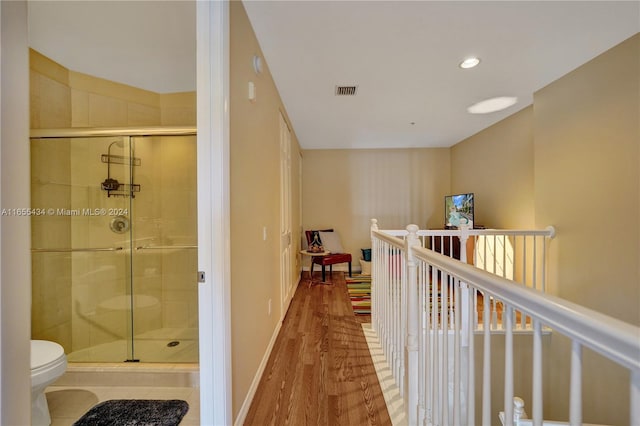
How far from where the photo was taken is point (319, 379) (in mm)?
1763

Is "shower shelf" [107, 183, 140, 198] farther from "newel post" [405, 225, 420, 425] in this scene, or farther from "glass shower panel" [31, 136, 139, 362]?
"newel post" [405, 225, 420, 425]

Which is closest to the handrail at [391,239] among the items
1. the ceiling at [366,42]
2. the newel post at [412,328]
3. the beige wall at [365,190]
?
the newel post at [412,328]

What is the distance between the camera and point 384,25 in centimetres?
175

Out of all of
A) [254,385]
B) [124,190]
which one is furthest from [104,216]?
[254,385]

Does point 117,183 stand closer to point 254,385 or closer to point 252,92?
point 252,92

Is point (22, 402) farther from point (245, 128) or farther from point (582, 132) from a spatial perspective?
point (582, 132)

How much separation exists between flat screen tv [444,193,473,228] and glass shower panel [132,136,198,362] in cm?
374

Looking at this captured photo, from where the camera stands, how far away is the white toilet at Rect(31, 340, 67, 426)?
A: 4.21ft

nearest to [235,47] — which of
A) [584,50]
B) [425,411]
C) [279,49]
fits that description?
[279,49]

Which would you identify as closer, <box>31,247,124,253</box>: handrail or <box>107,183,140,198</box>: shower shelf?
<box>31,247,124,253</box>: handrail

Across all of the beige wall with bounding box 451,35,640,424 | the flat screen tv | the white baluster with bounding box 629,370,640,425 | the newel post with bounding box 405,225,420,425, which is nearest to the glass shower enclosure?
the newel post with bounding box 405,225,420,425

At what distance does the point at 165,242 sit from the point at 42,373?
1.25 metres

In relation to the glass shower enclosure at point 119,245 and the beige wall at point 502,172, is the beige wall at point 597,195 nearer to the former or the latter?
the beige wall at point 502,172

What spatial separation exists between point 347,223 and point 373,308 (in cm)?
287
